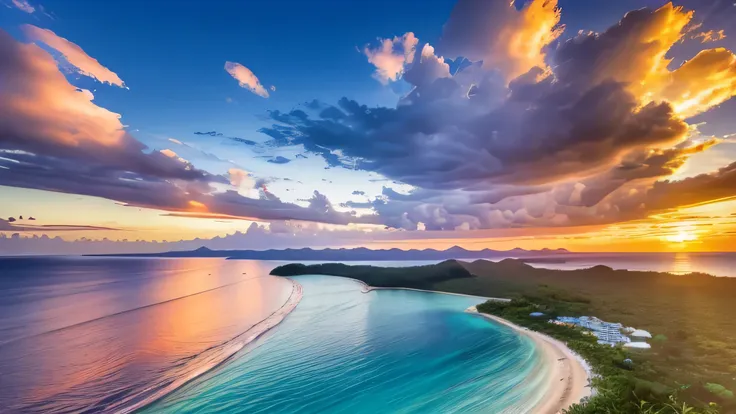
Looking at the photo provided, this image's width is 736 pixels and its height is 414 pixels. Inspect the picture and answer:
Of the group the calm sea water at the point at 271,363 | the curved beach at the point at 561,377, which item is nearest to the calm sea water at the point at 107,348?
the calm sea water at the point at 271,363

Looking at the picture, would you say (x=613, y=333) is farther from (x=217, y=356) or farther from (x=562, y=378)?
(x=217, y=356)

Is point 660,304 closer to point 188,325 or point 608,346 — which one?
point 608,346

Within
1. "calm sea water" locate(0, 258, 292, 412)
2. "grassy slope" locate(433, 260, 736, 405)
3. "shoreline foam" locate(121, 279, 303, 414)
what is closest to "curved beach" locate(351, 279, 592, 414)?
"grassy slope" locate(433, 260, 736, 405)

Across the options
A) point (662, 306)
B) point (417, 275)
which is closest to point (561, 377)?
point (662, 306)

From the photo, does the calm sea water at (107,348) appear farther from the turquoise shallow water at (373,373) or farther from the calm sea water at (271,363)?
the turquoise shallow water at (373,373)

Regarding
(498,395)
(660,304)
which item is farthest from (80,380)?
(660,304)

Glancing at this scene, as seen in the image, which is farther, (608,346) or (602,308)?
(602,308)
